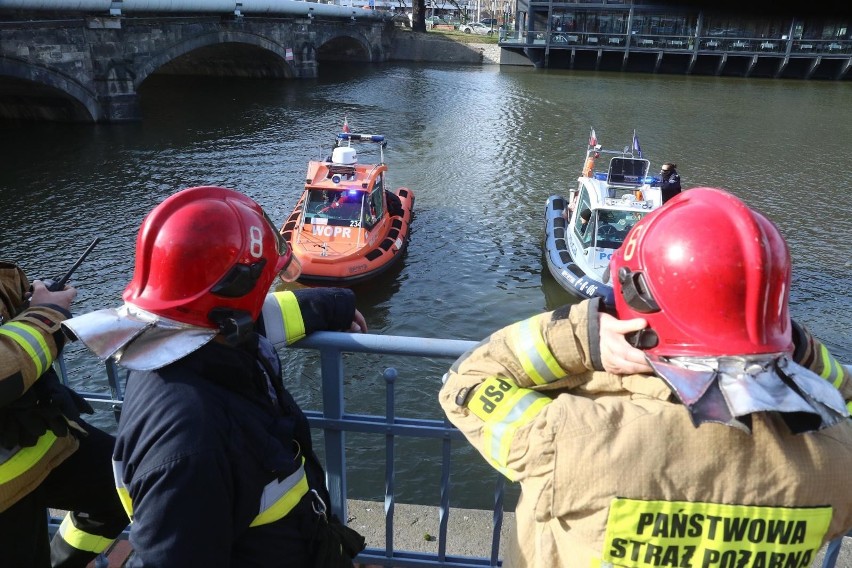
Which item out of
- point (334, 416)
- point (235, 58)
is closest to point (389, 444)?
point (334, 416)

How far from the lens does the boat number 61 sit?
186cm

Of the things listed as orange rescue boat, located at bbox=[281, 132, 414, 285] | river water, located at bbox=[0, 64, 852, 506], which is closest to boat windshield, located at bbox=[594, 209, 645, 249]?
river water, located at bbox=[0, 64, 852, 506]

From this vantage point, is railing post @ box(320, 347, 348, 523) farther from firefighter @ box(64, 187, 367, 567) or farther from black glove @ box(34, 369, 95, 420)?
black glove @ box(34, 369, 95, 420)

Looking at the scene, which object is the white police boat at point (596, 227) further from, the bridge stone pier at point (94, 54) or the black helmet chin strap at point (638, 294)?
the bridge stone pier at point (94, 54)

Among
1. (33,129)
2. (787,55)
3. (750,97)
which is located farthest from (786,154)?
(33,129)

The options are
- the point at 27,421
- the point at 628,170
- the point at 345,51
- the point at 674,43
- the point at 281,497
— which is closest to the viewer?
the point at 281,497

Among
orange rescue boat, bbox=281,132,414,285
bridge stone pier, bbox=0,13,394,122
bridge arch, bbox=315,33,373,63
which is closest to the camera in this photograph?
orange rescue boat, bbox=281,132,414,285

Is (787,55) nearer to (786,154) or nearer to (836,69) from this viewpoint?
(836,69)

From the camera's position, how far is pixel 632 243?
188 centimetres

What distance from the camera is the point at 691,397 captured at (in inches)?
60.7

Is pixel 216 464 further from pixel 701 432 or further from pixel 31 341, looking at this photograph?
pixel 701 432

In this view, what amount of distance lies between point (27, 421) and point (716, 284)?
229 cm

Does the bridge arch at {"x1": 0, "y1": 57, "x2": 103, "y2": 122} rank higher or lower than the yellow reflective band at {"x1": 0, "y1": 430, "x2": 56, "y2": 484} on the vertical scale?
lower

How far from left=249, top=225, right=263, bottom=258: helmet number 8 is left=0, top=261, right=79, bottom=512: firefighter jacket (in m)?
0.85
